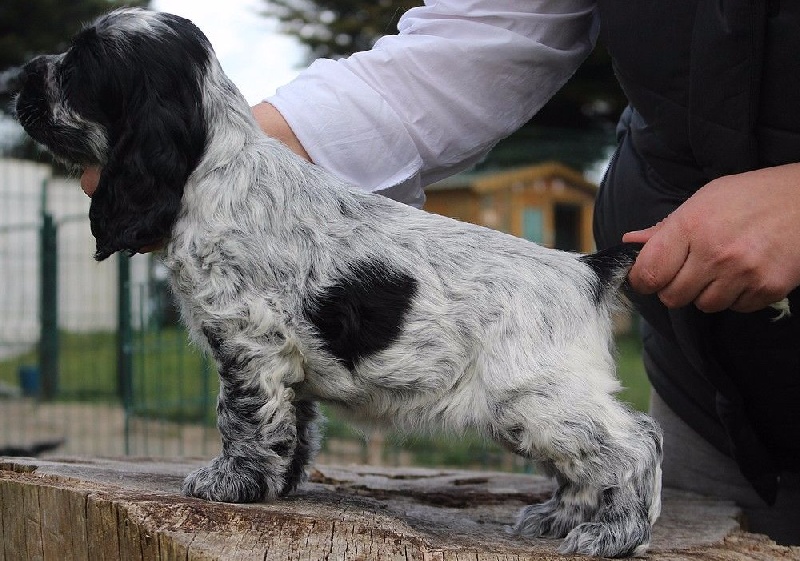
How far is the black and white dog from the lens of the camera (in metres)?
2.30

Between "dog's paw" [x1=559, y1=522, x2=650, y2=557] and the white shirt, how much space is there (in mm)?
1213

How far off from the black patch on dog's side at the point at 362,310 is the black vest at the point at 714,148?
35.3 inches

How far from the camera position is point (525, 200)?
398 inches

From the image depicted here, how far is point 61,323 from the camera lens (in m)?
10.9

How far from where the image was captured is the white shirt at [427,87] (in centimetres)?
Result: 287

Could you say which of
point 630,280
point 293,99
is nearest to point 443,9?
point 293,99

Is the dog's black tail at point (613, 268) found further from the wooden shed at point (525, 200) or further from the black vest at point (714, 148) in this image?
the wooden shed at point (525, 200)

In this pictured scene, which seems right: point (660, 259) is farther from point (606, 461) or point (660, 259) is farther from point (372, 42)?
point (372, 42)

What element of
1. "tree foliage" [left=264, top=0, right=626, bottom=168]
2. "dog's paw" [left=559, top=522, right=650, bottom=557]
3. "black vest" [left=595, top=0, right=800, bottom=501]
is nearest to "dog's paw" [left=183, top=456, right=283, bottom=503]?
"dog's paw" [left=559, top=522, right=650, bottom=557]

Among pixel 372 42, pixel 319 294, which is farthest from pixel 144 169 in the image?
pixel 372 42

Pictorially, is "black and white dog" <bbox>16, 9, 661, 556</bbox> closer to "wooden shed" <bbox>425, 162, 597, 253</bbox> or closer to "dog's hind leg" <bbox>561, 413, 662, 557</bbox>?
"dog's hind leg" <bbox>561, 413, 662, 557</bbox>

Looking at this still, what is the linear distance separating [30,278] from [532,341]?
1064 centimetres

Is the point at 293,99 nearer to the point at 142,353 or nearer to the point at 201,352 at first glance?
the point at 201,352

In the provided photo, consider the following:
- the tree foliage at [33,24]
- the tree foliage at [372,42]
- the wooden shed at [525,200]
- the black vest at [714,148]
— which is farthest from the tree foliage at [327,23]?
the black vest at [714,148]
